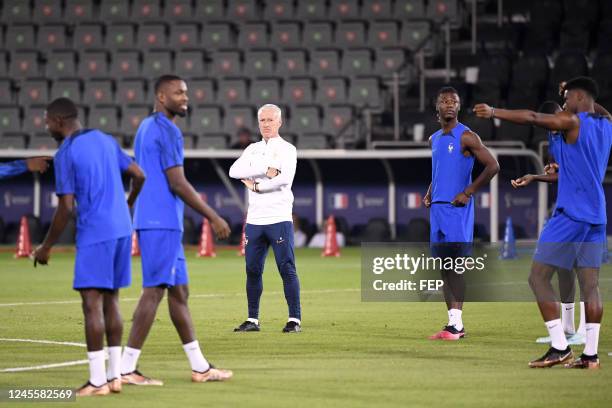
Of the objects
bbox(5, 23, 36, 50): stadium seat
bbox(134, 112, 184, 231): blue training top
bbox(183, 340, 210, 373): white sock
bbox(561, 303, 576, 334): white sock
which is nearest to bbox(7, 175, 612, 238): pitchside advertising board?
bbox(5, 23, 36, 50): stadium seat

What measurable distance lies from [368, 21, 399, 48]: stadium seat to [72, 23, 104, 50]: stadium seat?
304 inches

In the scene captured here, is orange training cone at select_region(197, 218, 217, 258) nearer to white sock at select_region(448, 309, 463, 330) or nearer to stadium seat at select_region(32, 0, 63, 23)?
stadium seat at select_region(32, 0, 63, 23)

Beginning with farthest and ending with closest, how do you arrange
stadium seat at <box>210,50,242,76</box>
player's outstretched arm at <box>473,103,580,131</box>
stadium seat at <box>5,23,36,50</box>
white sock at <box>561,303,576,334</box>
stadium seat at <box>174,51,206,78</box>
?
stadium seat at <box>5,23,36,50</box>
stadium seat at <box>174,51,206,78</box>
stadium seat at <box>210,50,242,76</box>
white sock at <box>561,303,576,334</box>
player's outstretched arm at <box>473,103,580,131</box>

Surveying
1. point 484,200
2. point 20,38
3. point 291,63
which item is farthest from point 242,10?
point 484,200

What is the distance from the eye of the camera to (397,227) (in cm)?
3097

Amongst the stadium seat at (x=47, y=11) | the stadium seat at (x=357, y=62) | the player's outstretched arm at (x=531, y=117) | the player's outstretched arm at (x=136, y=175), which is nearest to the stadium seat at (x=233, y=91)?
the stadium seat at (x=357, y=62)

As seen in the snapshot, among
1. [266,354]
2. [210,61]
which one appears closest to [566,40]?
[210,61]

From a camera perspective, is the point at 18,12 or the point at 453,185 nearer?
the point at 453,185

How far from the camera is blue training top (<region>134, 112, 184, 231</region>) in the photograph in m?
8.86

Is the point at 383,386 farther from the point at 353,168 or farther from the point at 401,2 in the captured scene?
the point at 401,2

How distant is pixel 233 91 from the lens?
32.8m

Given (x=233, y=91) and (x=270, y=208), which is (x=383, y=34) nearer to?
(x=233, y=91)

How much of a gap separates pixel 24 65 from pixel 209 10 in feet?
17.6

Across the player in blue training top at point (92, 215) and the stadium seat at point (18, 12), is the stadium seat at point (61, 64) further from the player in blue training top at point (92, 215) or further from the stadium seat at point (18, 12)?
the player in blue training top at point (92, 215)
